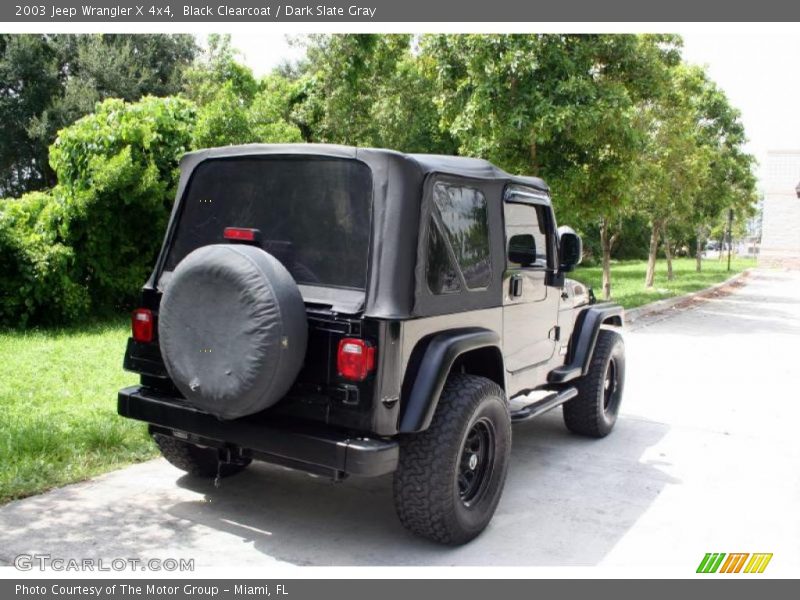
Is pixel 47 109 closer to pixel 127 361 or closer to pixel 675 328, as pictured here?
pixel 675 328

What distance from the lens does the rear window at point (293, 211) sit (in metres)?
3.89

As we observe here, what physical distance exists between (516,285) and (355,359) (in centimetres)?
159

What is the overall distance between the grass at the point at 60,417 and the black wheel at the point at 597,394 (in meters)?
3.35

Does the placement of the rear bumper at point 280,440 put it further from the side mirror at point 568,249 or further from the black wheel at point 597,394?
the black wheel at point 597,394

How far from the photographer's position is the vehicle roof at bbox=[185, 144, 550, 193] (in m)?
3.86

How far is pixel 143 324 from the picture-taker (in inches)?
169

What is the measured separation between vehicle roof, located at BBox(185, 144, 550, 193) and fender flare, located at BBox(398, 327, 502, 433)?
35.2 inches

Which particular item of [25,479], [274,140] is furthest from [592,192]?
[25,479]

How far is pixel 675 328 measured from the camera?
45.6 ft

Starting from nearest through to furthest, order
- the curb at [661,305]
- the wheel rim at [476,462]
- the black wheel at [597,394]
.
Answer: the wheel rim at [476,462] < the black wheel at [597,394] < the curb at [661,305]

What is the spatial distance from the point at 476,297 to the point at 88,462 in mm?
2790

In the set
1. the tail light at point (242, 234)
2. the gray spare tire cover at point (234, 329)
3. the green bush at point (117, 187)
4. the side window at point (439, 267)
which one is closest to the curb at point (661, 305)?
the green bush at point (117, 187)

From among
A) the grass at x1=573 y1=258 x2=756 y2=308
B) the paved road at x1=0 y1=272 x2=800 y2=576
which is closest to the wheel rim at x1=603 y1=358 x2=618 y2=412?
the paved road at x1=0 y1=272 x2=800 y2=576

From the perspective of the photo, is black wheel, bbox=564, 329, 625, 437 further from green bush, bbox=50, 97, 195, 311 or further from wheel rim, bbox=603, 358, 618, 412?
green bush, bbox=50, 97, 195, 311
